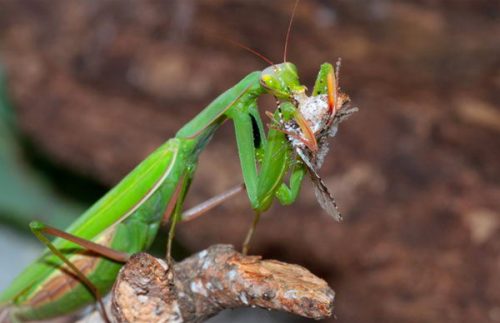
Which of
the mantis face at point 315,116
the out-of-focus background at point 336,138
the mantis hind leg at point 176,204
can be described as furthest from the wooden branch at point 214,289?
the out-of-focus background at point 336,138

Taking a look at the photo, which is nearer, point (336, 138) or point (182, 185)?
point (182, 185)

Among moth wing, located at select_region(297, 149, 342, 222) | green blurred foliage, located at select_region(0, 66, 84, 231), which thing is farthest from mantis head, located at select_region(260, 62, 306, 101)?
green blurred foliage, located at select_region(0, 66, 84, 231)

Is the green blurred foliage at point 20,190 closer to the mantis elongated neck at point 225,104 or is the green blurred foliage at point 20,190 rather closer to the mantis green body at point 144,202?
the mantis green body at point 144,202

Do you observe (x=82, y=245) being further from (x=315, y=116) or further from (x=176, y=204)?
(x=315, y=116)

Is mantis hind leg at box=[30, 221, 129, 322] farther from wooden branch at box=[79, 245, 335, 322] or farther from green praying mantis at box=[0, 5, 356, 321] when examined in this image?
wooden branch at box=[79, 245, 335, 322]

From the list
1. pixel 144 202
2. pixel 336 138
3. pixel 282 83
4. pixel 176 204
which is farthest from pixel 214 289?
A: pixel 336 138
